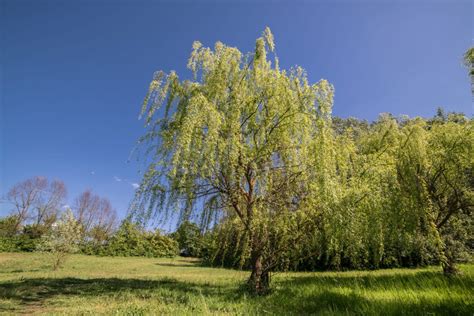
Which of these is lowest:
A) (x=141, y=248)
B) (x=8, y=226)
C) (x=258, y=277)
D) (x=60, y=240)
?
(x=258, y=277)

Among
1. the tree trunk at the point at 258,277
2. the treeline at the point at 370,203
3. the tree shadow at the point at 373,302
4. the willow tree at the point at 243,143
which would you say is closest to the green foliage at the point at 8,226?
the treeline at the point at 370,203

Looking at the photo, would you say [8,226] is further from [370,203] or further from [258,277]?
[370,203]

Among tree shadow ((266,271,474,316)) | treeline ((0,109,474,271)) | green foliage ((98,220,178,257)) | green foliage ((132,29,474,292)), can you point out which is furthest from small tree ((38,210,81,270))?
green foliage ((98,220,178,257))

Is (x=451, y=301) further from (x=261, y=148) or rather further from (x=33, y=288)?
(x=33, y=288)

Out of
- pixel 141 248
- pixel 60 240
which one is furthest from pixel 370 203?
pixel 141 248

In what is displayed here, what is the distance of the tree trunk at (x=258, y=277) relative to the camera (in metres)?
5.97

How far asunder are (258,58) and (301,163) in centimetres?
259

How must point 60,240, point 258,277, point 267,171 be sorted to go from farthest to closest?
1. point 60,240
2. point 258,277
3. point 267,171

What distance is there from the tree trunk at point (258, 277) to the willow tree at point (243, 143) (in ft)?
0.07

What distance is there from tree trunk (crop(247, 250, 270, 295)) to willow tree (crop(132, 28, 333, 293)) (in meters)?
0.02

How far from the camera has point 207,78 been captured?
630 centimetres

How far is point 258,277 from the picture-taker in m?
6.08

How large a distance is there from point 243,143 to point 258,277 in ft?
10.2

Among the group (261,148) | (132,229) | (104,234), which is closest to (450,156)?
(261,148)
